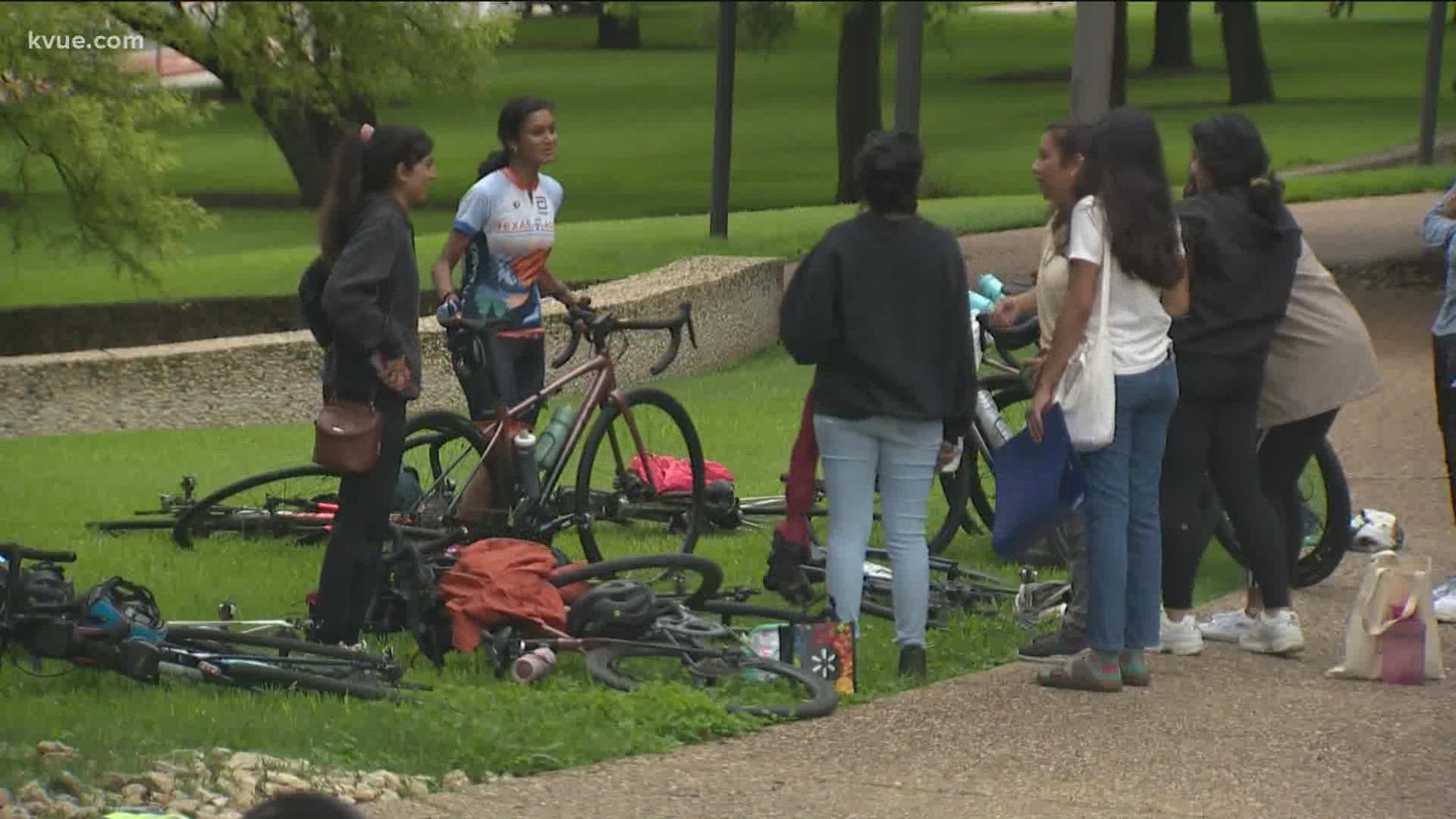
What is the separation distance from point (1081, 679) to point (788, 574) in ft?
4.67

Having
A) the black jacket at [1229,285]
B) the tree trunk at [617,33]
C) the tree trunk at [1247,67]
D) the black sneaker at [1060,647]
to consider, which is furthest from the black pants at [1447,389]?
the tree trunk at [617,33]

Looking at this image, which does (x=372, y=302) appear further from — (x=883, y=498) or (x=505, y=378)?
(x=505, y=378)

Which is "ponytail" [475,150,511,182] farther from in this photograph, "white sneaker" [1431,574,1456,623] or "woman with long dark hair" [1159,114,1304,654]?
"white sneaker" [1431,574,1456,623]

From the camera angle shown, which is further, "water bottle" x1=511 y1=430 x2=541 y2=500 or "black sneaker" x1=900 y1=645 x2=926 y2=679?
"water bottle" x1=511 y1=430 x2=541 y2=500

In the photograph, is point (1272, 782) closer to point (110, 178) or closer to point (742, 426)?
point (742, 426)

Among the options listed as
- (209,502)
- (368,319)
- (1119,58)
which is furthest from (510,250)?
(1119,58)

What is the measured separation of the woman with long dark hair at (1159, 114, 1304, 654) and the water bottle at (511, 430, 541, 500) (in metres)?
2.28

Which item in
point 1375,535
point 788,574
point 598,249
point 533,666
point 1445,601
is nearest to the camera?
point 533,666

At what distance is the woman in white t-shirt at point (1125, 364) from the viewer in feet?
24.5

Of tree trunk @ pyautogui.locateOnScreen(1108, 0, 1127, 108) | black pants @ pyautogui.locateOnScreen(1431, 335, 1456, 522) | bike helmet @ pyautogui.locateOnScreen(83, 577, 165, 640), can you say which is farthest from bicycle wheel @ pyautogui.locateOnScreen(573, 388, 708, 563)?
tree trunk @ pyautogui.locateOnScreen(1108, 0, 1127, 108)

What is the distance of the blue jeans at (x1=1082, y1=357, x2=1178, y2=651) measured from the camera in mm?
7680

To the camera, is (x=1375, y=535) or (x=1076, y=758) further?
(x=1375, y=535)

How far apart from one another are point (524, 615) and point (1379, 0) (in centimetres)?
7803

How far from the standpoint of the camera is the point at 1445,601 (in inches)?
356
